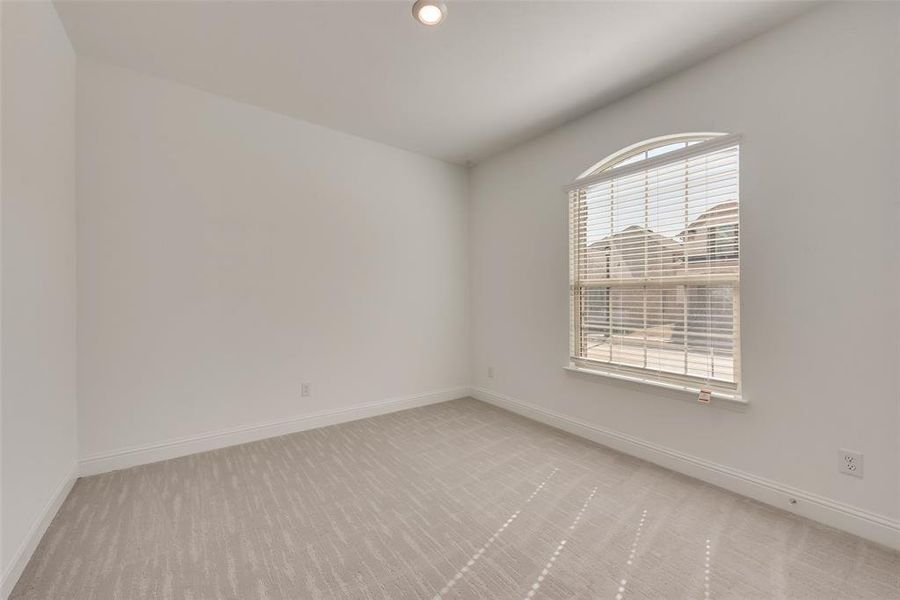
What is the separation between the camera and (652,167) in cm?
261

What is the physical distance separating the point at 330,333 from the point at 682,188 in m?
3.05

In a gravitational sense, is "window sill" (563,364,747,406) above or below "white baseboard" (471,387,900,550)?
above

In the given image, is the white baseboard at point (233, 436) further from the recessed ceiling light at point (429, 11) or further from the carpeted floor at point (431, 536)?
the recessed ceiling light at point (429, 11)

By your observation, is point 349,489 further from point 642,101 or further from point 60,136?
point 642,101

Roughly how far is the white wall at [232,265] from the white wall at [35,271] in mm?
165

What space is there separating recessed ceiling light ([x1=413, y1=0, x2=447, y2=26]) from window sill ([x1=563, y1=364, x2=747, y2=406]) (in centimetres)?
266

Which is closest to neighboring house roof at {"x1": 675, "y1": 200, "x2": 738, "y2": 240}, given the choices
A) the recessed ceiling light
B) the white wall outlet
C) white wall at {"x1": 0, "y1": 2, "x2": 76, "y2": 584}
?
the white wall outlet

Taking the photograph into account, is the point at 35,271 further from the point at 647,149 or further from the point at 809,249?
the point at 809,249

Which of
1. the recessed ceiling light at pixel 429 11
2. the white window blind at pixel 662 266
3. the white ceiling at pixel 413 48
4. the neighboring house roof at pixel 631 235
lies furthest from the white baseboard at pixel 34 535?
the neighboring house roof at pixel 631 235

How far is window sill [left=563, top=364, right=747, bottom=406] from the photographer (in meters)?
2.19

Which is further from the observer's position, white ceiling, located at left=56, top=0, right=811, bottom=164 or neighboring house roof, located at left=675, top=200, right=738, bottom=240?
neighboring house roof, located at left=675, top=200, right=738, bottom=240

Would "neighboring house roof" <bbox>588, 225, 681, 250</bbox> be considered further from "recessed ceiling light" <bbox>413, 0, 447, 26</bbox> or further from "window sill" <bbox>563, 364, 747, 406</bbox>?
"recessed ceiling light" <bbox>413, 0, 447, 26</bbox>

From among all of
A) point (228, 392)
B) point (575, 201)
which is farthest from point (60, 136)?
point (575, 201)

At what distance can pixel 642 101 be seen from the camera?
265 centimetres
